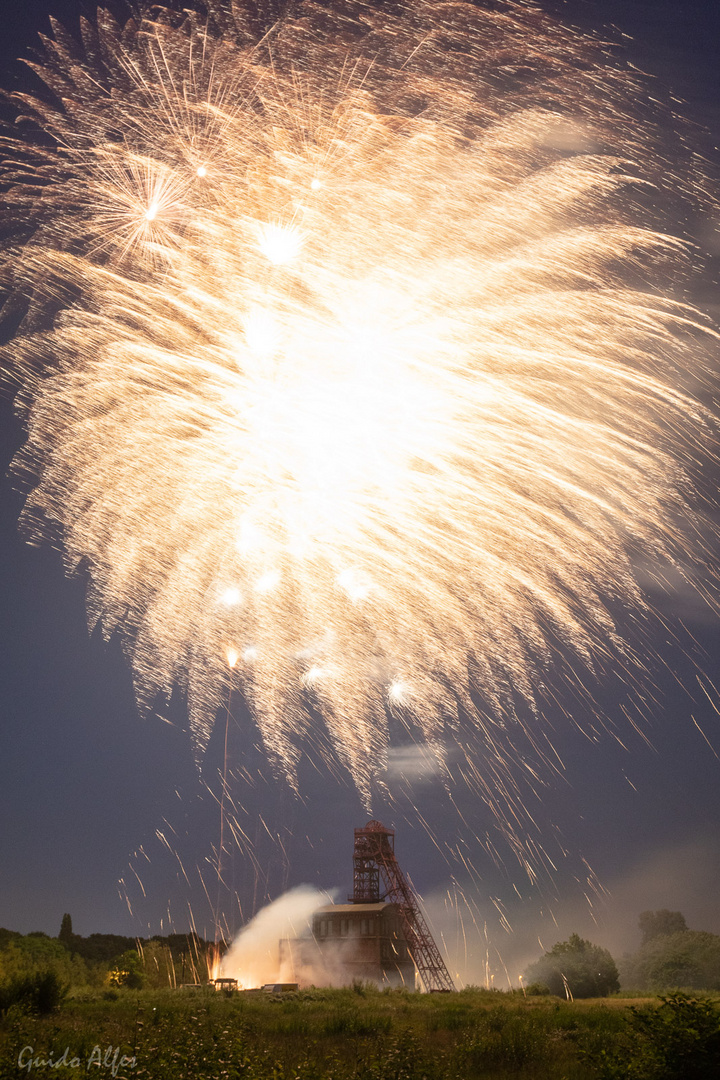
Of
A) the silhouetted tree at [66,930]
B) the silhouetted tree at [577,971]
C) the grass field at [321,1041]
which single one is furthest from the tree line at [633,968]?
the silhouetted tree at [66,930]

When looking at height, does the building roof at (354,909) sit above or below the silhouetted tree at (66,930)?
above

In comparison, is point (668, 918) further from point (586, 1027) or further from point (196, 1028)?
point (196, 1028)

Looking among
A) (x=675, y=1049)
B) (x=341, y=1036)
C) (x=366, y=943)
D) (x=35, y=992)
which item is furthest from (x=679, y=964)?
(x=675, y=1049)

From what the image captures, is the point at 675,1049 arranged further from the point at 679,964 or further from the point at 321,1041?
the point at 679,964

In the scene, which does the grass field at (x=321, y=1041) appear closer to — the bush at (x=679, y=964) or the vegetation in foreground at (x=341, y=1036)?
the vegetation in foreground at (x=341, y=1036)

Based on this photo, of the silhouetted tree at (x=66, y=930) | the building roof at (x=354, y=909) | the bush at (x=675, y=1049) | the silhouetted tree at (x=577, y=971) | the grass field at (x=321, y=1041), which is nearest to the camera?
the bush at (x=675, y=1049)

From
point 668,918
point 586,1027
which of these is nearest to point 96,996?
point 586,1027

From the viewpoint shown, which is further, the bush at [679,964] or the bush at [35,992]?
the bush at [679,964]
